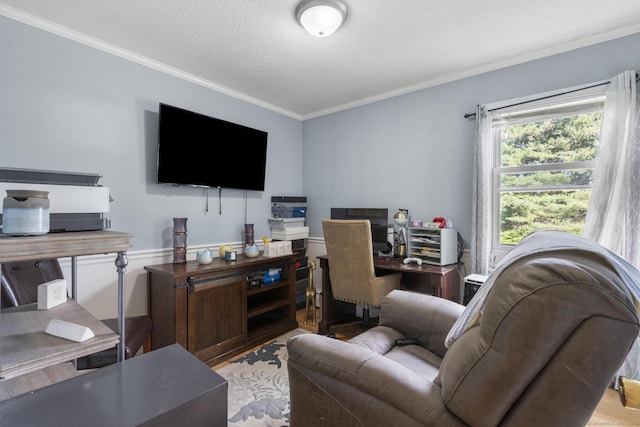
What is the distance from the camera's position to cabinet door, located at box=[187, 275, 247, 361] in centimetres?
214

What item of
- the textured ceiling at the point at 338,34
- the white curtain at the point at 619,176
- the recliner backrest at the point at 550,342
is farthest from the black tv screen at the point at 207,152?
the white curtain at the point at 619,176

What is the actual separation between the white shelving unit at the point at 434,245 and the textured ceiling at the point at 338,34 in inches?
56.5

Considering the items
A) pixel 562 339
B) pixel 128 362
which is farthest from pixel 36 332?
pixel 562 339

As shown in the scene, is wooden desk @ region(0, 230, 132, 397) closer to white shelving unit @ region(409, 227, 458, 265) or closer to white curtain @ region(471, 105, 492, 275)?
white shelving unit @ region(409, 227, 458, 265)

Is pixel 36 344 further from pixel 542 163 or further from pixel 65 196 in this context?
pixel 542 163

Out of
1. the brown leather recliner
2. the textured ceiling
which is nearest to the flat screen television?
the textured ceiling

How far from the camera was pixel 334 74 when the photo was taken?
8.73 ft

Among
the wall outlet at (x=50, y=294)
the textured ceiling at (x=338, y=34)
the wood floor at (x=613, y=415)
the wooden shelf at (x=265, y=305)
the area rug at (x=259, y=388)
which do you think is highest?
the textured ceiling at (x=338, y=34)

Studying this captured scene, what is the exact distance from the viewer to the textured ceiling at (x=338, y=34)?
5.83ft

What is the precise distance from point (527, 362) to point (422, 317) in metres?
0.89

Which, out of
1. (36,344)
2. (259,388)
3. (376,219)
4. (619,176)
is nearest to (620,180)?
(619,176)

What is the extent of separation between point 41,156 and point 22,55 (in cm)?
64

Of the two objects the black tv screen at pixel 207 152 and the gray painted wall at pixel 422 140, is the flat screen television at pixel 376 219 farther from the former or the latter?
the black tv screen at pixel 207 152

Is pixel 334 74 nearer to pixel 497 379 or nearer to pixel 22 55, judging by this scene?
pixel 22 55
